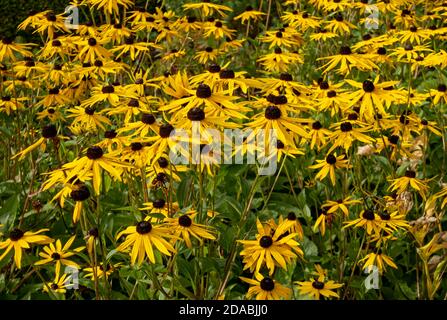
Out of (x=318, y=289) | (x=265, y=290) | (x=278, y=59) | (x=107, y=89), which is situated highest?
(x=107, y=89)

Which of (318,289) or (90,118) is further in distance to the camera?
(90,118)

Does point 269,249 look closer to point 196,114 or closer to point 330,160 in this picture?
point 196,114

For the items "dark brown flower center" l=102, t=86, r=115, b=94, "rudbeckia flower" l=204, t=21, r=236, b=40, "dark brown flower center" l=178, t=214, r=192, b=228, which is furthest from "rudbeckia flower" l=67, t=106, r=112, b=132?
"rudbeckia flower" l=204, t=21, r=236, b=40

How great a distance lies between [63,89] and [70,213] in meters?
0.70

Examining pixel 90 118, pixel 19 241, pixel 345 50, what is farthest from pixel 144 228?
pixel 345 50

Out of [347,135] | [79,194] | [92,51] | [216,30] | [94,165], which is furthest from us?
[216,30]

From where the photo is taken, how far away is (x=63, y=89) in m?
2.87

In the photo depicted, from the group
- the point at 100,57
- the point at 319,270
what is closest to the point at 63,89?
the point at 100,57

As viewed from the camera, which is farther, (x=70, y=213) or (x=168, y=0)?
(x=168, y=0)

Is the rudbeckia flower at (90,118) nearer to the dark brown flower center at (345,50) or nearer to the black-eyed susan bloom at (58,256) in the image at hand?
the black-eyed susan bloom at (58,256)

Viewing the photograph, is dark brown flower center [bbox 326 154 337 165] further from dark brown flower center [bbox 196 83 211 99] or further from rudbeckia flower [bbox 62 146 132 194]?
rudbeckia flower [bbox 62 146 132 194]

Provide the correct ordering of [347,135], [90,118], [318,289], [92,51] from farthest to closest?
[92,51] → [90,118] → [347,135] → [318,289]

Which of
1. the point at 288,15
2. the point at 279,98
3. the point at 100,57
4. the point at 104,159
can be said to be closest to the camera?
the point at 104,159
